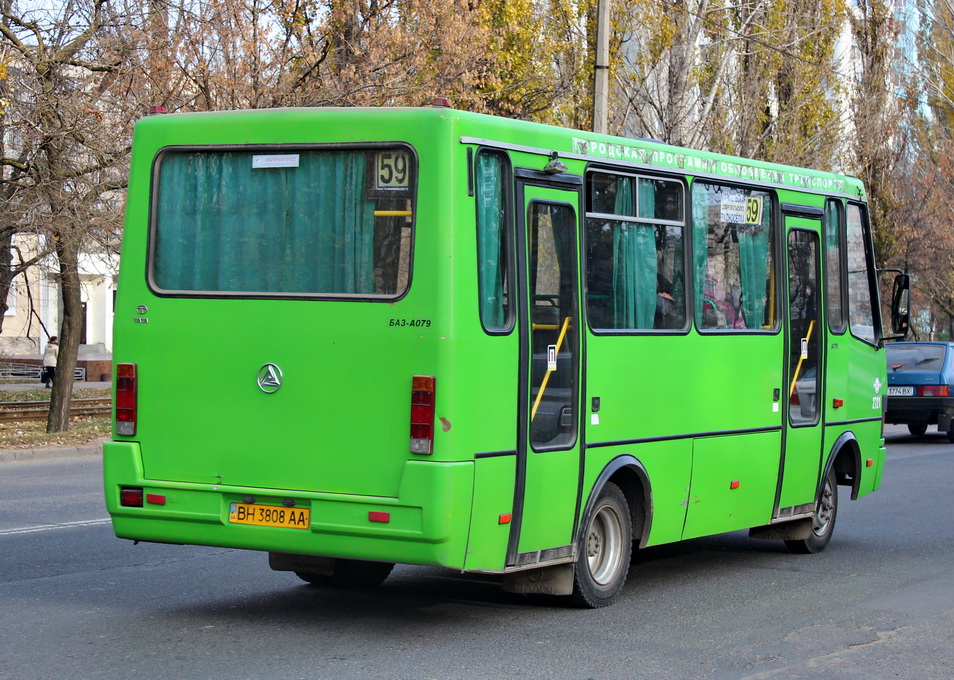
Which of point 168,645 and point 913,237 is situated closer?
point 168,645

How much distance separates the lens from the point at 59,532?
35.9ft

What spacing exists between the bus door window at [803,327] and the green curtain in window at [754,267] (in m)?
0.40

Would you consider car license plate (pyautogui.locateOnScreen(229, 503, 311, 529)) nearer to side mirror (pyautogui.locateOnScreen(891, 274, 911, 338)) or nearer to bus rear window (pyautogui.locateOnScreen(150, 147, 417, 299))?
bus rear window (pyautogui.locateOnScreen(150, 147, 417, 299))

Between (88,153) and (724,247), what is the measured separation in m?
12.9

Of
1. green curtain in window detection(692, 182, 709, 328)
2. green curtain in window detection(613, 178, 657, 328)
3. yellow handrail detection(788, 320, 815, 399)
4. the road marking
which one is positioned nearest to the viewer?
green curtain in window detection(613, 178, 657, 328)

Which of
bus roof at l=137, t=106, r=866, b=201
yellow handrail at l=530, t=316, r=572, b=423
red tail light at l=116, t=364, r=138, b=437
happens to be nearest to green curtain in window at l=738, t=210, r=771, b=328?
bus roof at l=137, t=106, r=866, b=201

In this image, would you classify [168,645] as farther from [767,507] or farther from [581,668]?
[767,507]

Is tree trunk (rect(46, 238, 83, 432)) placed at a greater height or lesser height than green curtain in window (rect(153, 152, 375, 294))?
lesser

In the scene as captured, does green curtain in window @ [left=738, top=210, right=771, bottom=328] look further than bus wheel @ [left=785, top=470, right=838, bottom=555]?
No

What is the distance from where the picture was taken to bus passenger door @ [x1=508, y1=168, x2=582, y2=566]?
290 inches

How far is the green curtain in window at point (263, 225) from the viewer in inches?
281

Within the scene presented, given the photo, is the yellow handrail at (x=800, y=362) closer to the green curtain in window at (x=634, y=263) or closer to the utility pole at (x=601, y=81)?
the green curtain in window at (x=634, y=263)

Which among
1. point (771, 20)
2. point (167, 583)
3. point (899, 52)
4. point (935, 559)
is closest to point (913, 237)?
point (899, 52)

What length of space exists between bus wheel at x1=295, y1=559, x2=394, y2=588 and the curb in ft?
38.0
